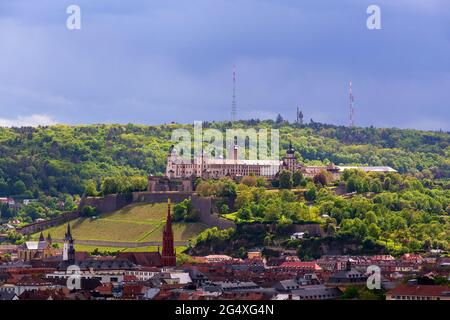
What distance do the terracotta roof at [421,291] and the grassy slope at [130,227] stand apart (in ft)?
212

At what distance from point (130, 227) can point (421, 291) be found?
74231 millimetres

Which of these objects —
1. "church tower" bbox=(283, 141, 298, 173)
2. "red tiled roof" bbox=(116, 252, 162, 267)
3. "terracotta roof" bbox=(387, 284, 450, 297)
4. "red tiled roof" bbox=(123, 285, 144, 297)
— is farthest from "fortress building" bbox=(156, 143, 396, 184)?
"terracotta roof" bbox=(387, 284, 450, 297)

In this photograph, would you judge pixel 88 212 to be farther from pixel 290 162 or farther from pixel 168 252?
pixel 168 252

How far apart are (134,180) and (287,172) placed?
49.0ft

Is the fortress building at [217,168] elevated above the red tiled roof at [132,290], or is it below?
Result: above

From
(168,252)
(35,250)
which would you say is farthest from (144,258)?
(35,250)

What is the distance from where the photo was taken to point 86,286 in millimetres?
104000

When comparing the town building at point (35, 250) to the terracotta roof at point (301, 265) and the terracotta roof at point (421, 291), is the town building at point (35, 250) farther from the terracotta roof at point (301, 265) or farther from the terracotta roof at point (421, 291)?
the terracotta roof at point (421, 291)

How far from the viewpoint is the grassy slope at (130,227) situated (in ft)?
509

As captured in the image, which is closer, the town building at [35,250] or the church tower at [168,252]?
the church tower at [168,252]

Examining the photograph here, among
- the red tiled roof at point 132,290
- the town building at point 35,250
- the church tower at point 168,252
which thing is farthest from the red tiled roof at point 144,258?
the red tiled roof at point 132,290

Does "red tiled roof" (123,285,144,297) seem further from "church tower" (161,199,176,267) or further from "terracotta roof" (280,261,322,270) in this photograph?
"church tower" (161,199,176,267)

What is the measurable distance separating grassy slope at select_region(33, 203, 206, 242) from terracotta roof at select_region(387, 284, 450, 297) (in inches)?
2542

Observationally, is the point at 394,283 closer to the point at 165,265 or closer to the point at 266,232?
the point at 165,265
